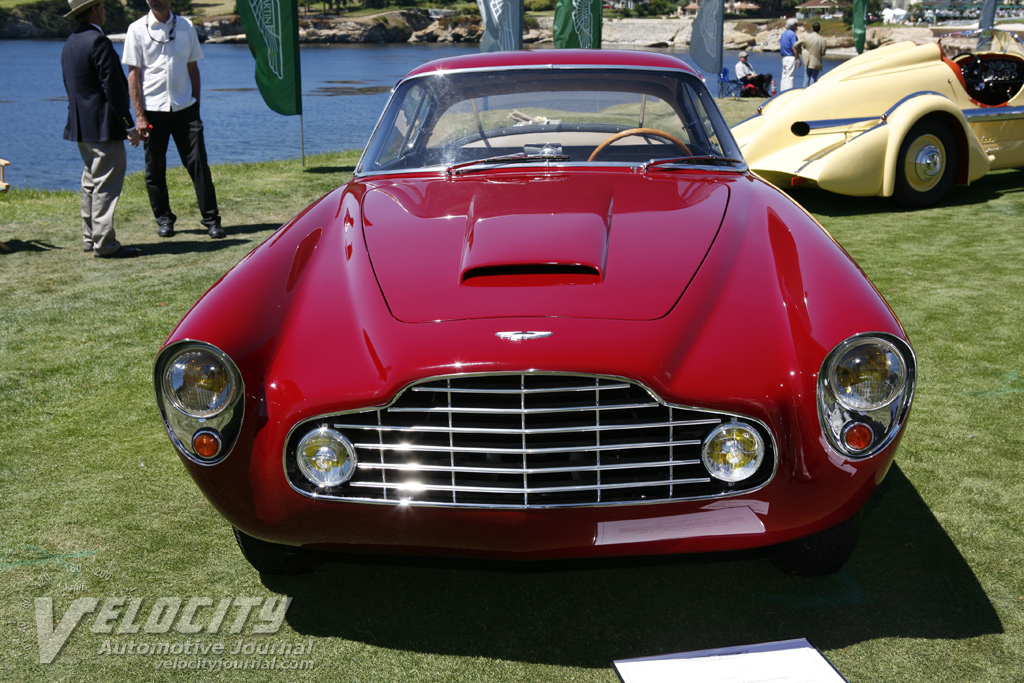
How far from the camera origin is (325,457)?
6.88 ft

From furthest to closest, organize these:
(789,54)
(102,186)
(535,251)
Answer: (789,54)
(102,186)
(535,251)

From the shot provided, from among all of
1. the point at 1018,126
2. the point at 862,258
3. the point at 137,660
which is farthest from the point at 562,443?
the point at 1018,126

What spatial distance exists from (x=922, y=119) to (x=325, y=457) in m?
6.56

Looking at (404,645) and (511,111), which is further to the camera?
(511,111)

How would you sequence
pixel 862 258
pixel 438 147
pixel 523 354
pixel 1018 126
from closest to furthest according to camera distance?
pixel 523 354 < pixel 438 147 < pixel 862 258 < pixel 1018 126

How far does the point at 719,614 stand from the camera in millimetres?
2379

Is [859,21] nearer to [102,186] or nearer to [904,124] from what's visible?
[904,124]

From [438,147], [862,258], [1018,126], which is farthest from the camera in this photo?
[1018,126]

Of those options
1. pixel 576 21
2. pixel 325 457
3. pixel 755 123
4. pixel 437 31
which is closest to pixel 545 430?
pixel 325 457

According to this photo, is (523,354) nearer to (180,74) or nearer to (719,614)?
(719,614)

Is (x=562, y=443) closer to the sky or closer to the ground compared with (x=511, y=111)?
closer to the ground

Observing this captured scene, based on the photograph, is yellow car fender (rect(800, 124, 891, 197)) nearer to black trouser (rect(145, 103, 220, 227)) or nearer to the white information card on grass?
black trouser (rect(145, 103, 220, 227))

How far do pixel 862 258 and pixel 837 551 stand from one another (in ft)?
13.3

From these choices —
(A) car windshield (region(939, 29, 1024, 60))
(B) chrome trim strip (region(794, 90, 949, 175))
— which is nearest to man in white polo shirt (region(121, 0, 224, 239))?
(B) chrome trim strip (region(794, 90, 949, 175))
